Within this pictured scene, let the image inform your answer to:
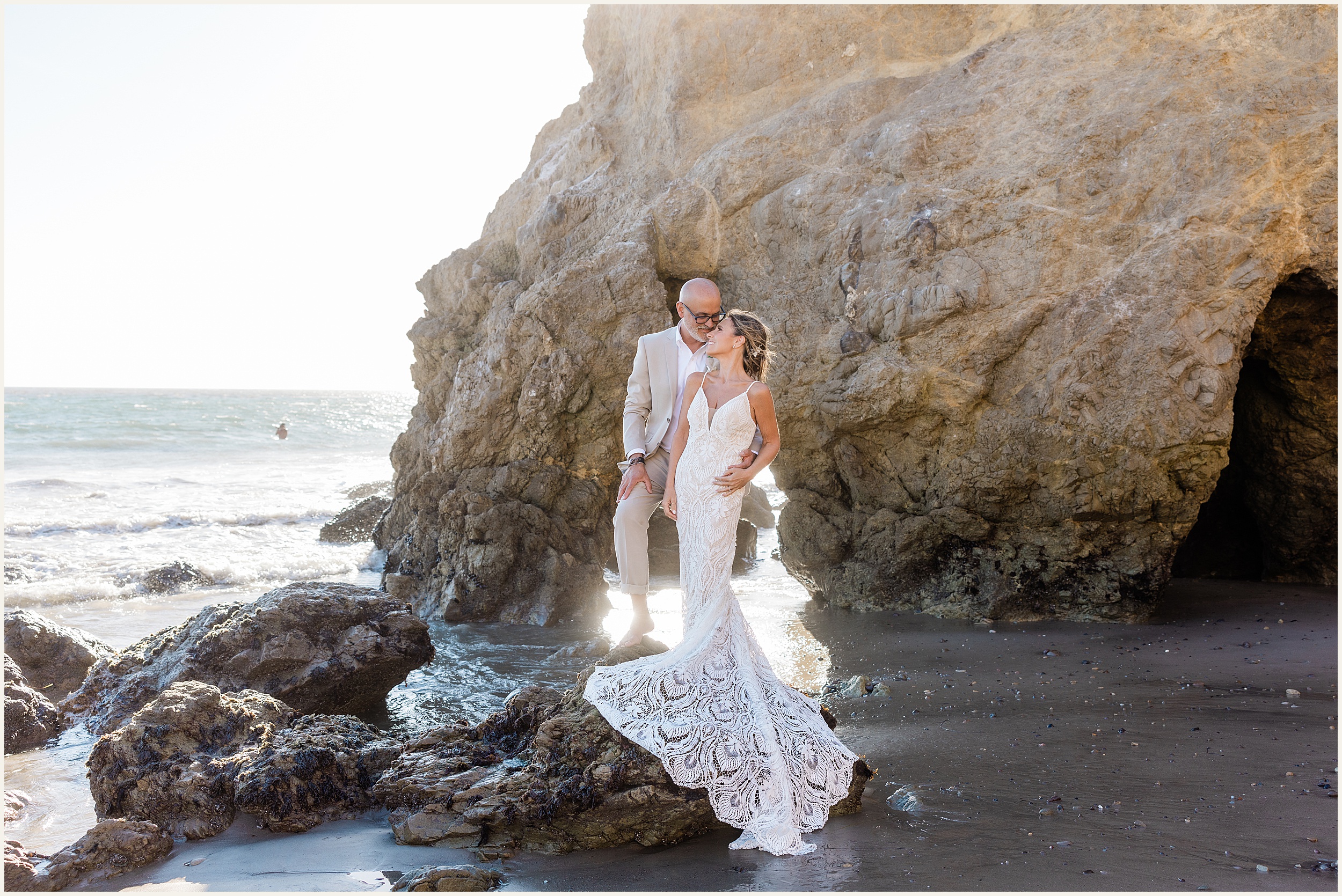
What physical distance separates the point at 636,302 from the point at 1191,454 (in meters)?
5.75

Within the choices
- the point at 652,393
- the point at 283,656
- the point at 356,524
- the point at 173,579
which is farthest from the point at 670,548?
the point at 652,393

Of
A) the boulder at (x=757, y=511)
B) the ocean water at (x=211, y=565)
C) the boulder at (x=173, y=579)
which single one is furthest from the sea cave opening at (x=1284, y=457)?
the boulder at (x=173, y=579)

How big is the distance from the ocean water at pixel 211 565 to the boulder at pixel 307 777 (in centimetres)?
110

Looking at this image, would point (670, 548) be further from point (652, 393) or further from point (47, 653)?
point (652, 393)

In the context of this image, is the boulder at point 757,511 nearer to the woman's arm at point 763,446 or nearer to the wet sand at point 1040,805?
the wet sand at point 1040,805

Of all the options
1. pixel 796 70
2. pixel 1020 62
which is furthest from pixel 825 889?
pixel 796 70

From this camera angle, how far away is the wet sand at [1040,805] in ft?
11.4

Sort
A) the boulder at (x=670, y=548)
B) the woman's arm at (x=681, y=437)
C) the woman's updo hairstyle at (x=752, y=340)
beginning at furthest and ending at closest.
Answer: the boulder at (x=670, y=548)
the woman's arm at (x=681, y=437)
the woman's updo hairstyle at (x=752, y=340)

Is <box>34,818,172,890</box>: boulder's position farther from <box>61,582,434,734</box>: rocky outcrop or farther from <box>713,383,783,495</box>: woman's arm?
<box>713,383,783,495</box>: woman's arm

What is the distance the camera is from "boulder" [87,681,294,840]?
4406mm

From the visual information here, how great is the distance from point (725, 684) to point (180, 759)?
10.0 ft

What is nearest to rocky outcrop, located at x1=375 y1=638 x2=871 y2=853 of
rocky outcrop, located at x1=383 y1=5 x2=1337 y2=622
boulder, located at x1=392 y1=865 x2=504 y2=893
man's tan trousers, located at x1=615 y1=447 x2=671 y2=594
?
boulder, located at x1=392 y1=865 x2=504 y2=893

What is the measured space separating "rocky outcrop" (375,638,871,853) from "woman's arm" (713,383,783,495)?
134 cm

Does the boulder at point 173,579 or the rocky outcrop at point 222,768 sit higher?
the rocky outcrop at point 222,768
